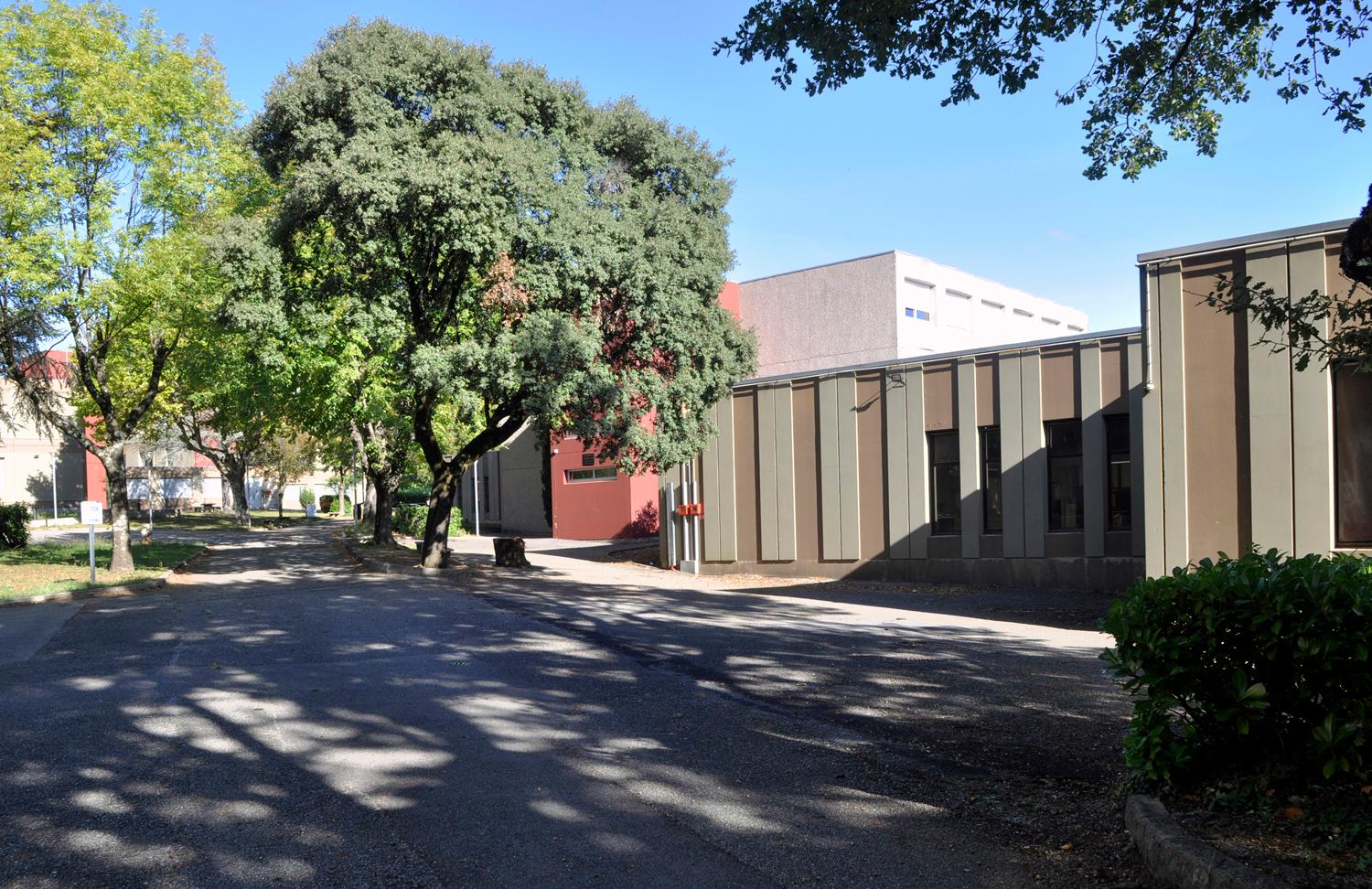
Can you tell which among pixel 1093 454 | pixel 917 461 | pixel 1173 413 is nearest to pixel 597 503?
pixel 917 461

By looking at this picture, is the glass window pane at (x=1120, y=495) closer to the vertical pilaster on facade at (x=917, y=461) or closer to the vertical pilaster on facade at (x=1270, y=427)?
the vertical pilaster on facade at (x=917, y=461)

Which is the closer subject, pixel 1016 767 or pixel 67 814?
pixel 67 814

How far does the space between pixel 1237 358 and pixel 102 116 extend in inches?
767

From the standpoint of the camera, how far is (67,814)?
5090 mm

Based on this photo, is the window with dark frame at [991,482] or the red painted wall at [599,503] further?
the red painted wall at [599,503]

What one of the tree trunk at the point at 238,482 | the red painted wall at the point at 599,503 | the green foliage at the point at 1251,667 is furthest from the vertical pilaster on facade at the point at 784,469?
the tree trunk at the point at 238,482

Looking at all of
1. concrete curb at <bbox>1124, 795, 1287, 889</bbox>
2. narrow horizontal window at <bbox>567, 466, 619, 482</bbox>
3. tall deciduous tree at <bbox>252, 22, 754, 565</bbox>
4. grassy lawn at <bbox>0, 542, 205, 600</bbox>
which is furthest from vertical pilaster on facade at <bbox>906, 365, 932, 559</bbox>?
narrow horizontal window at <bbox>567, 466, 619, 482</bbox>

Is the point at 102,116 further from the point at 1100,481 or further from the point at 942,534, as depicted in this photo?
the point at 1100,481

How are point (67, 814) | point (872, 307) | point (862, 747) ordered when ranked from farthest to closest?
point (872, 307), point (862, 747), point (67, 814)

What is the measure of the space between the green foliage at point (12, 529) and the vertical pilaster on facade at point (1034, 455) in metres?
25.9

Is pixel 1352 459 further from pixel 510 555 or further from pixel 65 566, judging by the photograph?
pixel 65 566

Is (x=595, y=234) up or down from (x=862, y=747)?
up

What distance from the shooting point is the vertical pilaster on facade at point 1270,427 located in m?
12.5

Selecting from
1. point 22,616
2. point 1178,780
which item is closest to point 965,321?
point 22,616
